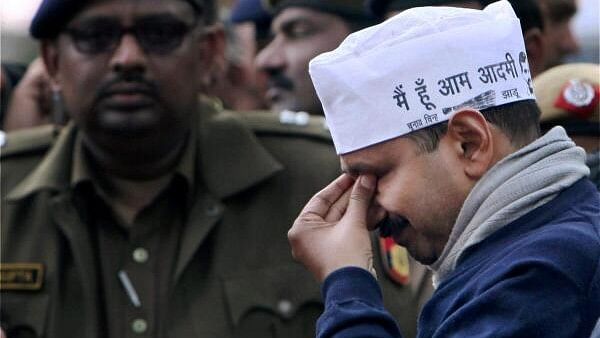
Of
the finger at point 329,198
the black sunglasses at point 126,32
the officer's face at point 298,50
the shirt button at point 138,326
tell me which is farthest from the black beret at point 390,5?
the finger at point 329,198

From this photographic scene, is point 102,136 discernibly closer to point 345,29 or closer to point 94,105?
point 94,105

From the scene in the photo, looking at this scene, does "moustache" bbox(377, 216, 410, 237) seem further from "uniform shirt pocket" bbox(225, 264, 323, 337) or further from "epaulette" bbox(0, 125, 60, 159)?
"epaulette" bbox(0, 125, 60, 159)

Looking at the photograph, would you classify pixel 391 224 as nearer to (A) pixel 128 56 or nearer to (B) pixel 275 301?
(B) pixel 275 301

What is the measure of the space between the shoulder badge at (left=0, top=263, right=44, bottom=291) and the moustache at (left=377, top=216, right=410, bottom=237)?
214 cm

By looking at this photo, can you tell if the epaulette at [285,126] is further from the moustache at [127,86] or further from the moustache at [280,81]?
the moustache at [280,81]

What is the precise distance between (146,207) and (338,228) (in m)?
2.09

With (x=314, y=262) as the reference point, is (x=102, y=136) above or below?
below

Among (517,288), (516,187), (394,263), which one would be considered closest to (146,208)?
(394,263)

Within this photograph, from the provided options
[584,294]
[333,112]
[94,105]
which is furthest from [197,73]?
[584,294]

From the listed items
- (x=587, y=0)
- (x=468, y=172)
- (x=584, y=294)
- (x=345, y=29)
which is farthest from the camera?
(x=587, y=0)

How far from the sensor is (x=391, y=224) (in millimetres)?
3475

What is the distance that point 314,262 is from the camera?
352cm

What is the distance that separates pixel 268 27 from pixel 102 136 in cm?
244

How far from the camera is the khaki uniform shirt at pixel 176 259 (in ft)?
17.6
